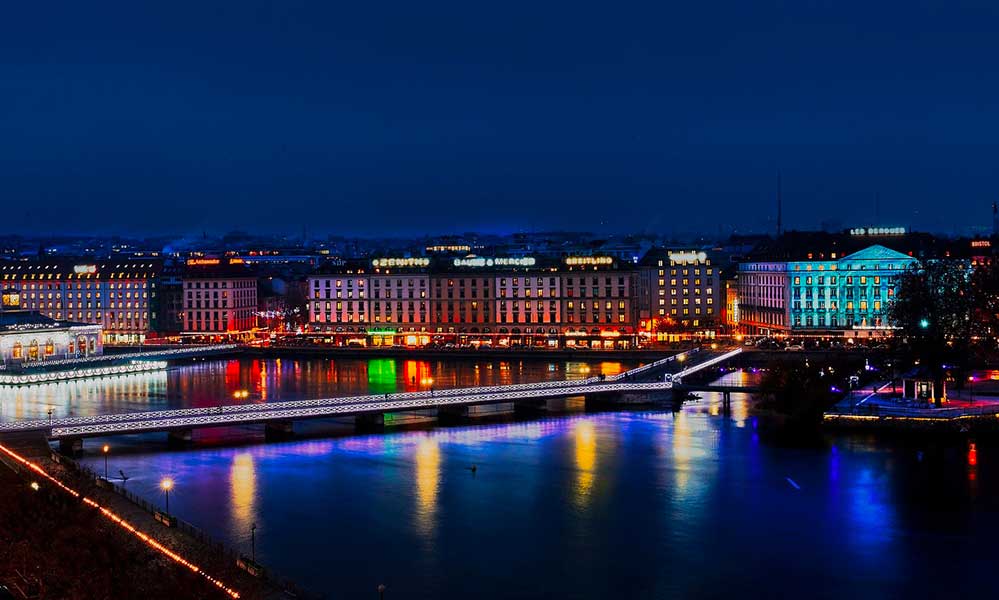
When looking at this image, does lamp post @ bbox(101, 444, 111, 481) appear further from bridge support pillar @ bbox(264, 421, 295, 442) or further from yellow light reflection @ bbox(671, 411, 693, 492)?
yellow light reflection @ bbox(671, 411, 693, 492)

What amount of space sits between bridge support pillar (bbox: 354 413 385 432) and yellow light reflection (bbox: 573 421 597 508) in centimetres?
391

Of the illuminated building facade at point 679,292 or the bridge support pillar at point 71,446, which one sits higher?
the illuminated building facade at point 679,292

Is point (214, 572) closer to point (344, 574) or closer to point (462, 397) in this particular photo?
point (344, 574)

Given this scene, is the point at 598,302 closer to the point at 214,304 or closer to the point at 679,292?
the point at 679,292

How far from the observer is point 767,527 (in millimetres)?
17766

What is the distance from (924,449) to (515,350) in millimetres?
22535

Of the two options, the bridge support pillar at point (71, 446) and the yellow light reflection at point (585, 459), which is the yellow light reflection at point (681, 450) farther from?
→ the bridge support pillar at point (71, 446)

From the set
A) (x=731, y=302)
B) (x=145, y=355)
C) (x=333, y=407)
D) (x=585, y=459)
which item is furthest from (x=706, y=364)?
(x=145, y=355)

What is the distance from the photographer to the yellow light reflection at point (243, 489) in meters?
18.0

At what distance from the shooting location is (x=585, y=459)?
22.6 m

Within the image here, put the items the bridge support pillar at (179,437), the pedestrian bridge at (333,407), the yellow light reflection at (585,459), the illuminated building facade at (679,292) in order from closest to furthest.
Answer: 1. the yellow light reflection at (585,459)
2. the pedestrian bridge at (333,407)
3. the bridge support pillar at (179,437)
4. the illuminated building facade at (679,292)

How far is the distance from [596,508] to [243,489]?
5.41 m

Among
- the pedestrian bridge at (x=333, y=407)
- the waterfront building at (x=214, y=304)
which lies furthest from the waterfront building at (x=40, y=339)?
the pedestrian bridge at (x=333, y=407)

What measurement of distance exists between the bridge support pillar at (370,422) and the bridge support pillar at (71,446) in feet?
18.3
